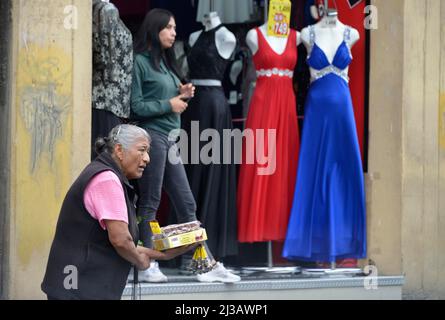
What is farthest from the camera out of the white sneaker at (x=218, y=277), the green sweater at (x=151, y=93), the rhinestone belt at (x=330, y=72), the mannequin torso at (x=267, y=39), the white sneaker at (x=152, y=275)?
the rhinestone belt at (x=330, y=72)

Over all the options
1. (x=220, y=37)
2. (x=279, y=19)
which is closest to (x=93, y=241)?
(x=220, y=37)

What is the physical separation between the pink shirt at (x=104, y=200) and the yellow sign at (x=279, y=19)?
11.8 ft

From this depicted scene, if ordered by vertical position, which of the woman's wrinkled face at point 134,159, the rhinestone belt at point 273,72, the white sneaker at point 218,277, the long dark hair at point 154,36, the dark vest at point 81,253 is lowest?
the white sneaker at point 218,277

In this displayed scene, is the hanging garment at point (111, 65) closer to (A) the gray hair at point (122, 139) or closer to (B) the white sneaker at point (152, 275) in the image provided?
(B) the white sneaker at point (152, 275)

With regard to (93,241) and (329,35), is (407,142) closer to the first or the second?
(329,35)

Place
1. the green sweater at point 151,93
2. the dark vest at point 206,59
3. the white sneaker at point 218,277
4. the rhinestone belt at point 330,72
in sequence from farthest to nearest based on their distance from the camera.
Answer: the rhinestone belt at point 330,72 < the dark vest at point 206,59 < the white sneaker at point 218,277 < the green sweater at point 151,93

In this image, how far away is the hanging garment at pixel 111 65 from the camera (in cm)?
759

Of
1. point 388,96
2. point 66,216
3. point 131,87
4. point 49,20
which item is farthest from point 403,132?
point 66,216

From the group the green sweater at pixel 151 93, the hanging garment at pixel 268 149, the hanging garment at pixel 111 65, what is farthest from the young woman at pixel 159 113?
the hanging garment at pixel 268 149

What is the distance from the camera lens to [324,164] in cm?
877

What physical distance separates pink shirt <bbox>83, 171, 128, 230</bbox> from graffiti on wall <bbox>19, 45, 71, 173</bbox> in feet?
6.81

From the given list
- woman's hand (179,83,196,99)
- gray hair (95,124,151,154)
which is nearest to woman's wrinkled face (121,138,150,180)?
gray hair (95,124,151,154)

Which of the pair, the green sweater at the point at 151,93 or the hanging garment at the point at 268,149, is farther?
the hanging garment at the point at 268,149

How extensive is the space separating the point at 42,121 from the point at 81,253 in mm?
2166
